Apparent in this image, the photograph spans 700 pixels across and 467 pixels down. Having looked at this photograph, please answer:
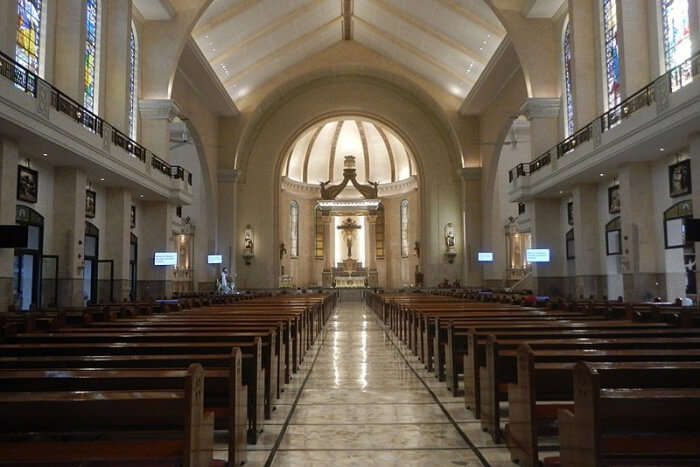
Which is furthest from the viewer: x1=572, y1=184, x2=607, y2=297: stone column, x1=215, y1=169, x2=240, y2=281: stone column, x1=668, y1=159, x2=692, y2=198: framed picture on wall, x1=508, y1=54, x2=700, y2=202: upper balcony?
x1=215, y1=169, x2=240, y2=281: stone column

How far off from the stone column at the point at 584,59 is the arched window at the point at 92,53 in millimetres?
13345

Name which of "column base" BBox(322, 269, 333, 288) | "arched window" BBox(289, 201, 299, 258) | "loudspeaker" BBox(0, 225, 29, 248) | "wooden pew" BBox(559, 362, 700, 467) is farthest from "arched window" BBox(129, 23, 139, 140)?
"column base" BBox(322, 269, 333, 288)

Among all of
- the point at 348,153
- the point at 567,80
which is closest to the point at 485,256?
the point at 567,80

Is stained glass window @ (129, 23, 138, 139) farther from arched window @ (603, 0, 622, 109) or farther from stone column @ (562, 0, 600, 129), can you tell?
arched window @ (603, 0, 622, 109)

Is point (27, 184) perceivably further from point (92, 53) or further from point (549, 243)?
point (549, 243)

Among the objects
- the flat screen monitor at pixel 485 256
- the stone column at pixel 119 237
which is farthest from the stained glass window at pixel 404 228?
the stone column at pixel 119 237

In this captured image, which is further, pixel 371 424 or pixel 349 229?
pixel 349 229

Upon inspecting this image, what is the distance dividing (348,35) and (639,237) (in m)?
17.4

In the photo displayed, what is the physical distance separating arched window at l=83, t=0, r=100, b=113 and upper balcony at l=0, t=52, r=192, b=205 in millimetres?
1429

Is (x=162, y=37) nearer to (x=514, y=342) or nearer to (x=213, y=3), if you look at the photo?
(x=213, y=3)

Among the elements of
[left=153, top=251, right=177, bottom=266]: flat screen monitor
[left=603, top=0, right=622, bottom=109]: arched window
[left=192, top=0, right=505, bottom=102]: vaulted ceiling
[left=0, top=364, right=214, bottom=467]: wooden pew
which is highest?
[left=192, top=0, right=505, bottom=102]: vaulted ceiling

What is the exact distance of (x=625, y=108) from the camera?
42.8ft

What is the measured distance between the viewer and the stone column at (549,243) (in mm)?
18141

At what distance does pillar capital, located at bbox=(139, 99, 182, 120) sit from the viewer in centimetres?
1756
